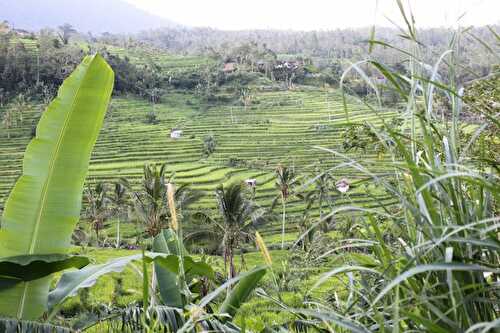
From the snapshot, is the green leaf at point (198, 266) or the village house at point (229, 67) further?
the village house at point (229, 67)

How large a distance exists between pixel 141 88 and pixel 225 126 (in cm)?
1204

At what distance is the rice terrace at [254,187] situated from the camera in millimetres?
826

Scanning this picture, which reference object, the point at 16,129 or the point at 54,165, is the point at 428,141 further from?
the point at 16,129

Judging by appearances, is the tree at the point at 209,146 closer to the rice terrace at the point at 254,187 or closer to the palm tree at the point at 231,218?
the rice terrace at the point at 254,187

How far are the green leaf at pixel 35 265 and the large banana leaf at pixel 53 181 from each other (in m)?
0.13

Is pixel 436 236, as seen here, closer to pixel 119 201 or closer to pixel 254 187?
pixel 119 201

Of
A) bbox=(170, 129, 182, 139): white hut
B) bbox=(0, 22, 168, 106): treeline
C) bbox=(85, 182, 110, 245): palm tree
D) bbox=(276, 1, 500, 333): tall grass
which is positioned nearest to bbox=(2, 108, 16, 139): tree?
bbox=(0, 22, 168, 106): treeline

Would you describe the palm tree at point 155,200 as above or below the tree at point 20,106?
above

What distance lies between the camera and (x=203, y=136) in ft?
142

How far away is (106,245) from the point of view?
25750mm

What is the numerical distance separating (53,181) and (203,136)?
137 ft

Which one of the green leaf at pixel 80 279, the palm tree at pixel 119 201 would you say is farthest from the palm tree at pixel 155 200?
the palm tree at pixel 119 201

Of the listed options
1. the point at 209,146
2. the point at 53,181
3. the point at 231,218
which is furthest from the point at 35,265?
the point at 209,146

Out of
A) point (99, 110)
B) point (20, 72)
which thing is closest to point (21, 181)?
point (99, 110)
